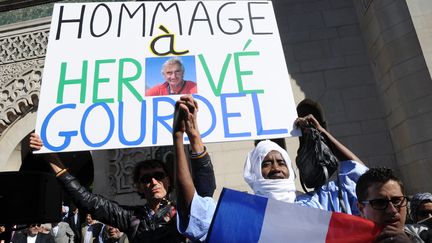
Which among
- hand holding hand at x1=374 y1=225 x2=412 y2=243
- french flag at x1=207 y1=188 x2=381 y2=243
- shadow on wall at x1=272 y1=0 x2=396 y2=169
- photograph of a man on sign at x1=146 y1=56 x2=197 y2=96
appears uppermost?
shadow on wall at x1=272 y1=0 x2=396 y2=169

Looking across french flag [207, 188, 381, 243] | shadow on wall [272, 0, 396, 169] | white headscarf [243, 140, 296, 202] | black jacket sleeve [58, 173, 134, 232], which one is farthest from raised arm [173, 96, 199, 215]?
shadow on wall [272, 0, 396, 169]

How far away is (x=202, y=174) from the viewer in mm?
1536

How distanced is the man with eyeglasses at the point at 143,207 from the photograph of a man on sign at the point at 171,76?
474 millimetres

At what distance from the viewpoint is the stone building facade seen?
457cm

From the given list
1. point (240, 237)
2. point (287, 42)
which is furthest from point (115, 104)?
point (287, 42)

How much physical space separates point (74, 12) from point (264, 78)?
137cm

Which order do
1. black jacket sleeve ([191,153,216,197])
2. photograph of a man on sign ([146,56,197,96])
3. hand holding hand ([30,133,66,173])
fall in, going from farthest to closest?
photograph of a man on sign ([146,56,197,96])
hand holding hand ([30,133,66,173])
black jacket sleeve ([191,153,216,197])

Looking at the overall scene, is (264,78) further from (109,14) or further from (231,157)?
(231,157)

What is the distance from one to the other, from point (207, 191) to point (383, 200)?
0.70 meters

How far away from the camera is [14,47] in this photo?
26.9ft

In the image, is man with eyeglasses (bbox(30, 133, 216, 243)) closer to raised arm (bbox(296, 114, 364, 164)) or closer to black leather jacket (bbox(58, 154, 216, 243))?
black leather jacket (bbox(58, 154, 216, 243))

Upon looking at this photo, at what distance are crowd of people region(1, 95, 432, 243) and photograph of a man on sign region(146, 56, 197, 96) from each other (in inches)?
18.9

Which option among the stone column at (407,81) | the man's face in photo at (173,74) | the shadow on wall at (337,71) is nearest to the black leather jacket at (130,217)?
the man's face in photo at (173,74)

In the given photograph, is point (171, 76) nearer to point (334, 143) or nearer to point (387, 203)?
point (334, 143)
